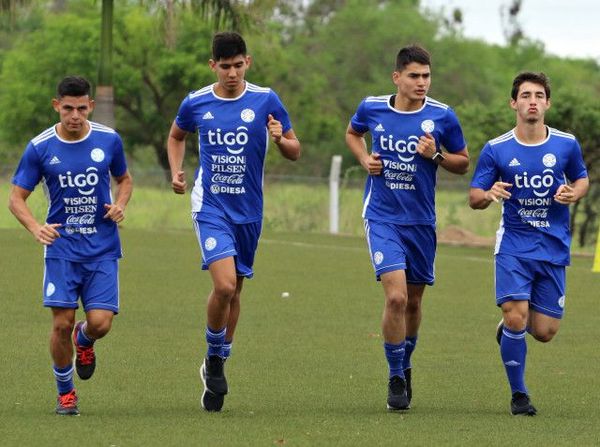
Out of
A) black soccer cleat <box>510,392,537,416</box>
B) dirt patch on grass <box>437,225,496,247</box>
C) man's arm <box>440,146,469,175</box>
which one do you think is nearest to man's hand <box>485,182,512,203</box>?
man's arm <box>440,146,469,175</box>

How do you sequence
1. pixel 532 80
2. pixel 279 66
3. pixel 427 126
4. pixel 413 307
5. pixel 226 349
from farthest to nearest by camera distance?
pixel 279 66, pixel 413 307, pixel 226 349, pixel 427 126, pixel 532 80

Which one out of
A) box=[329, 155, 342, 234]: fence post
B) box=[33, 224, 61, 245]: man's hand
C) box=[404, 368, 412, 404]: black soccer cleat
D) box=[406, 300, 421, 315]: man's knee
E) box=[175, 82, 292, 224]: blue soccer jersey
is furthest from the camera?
A: box=[329, 155, 342, 234]: fence post

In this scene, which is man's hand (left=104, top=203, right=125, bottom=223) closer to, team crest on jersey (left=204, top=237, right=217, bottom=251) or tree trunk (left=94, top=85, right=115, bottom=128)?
team crest on jersey (left=204, top=237, right=217, bottom=251)

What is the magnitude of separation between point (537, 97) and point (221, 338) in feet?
8.53

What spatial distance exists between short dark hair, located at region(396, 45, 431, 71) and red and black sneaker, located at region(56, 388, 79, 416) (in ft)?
10.1

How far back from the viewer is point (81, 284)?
395 inches

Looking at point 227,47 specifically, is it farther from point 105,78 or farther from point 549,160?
point 105,78

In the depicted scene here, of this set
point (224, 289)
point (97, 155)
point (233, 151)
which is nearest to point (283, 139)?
point (233, 151)

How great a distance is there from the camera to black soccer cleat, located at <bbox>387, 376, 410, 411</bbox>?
33.5 ft

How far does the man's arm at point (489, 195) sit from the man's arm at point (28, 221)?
2666 millimetres

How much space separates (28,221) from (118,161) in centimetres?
72

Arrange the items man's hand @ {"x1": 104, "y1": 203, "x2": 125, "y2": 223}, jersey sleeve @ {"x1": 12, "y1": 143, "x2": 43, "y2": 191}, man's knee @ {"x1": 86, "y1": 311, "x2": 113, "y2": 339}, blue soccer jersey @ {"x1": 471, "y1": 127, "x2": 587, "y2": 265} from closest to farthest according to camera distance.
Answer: man's hand @ {"x1": 104, "y1": 203, "x2": 125, "y2": 223}
jersey sleeve @ {"x1": 12, "y1": 143, "x2": 43, "y2": 191}
man's knee @ {"x1": 86, "y1": 311, "x2": 113, "y2": 339}
blue soccer jersey @ {"x1": 471, "y1": 127, "x2": 587, "y2": 265}

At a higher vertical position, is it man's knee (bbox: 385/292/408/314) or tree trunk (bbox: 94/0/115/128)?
tree trunk (bbox: 94/0/115/128)

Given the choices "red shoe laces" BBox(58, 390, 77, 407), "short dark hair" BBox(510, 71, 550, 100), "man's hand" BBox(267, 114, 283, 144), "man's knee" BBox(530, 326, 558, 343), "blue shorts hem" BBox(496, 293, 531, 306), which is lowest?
"red shoe laces" BBox(58, 390, 77, 407)
